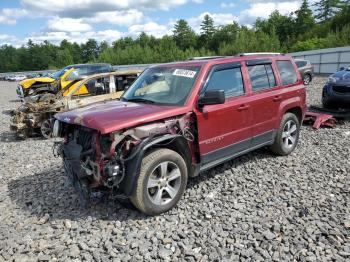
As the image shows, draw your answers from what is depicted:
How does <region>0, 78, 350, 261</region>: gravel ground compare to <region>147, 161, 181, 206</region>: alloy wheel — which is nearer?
<region>0, 78, 350, 261</region>: gravel ground

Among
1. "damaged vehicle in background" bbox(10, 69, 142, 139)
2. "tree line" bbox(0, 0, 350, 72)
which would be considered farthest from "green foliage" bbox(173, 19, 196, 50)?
"damaged vehicle in background" bbox(10, 69, 142, 139)

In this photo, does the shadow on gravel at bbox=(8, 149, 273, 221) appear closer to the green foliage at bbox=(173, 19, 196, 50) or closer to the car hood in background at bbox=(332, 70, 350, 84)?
the car hood in background at bbox=(332, 70, 350, 84)

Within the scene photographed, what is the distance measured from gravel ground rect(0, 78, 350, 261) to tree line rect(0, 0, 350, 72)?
32051 mm

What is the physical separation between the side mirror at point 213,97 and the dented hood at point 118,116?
1.02ft

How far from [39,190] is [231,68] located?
361 cm

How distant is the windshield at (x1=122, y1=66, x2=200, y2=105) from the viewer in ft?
14.9

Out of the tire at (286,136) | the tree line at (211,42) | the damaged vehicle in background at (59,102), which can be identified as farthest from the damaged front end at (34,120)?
the tree line at (211,42)

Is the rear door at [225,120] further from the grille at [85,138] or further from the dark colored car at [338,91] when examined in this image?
the dark colored car at [338,91]

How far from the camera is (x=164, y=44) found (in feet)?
216

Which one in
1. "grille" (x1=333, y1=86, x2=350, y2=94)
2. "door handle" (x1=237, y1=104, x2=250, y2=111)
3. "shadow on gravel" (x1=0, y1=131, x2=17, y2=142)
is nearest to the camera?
"door handle" (x1=237, y1=104, x2=250, y2=111)

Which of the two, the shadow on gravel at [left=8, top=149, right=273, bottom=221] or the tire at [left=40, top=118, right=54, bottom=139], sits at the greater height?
the tire at [left=40, top=118, right=54, bottom=139]

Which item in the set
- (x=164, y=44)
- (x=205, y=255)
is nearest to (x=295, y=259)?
(x=205, y=255)

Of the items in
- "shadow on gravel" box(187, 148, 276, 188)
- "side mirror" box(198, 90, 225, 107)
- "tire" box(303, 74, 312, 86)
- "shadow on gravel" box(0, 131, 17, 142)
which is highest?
"side mirror" box(198, 90, 225, 107)

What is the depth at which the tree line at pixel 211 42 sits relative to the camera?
49.3 metres
